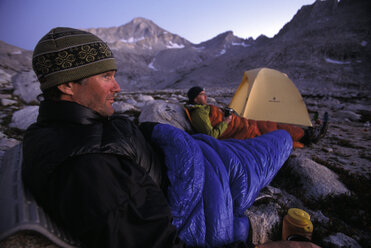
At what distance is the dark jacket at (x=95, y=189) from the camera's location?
3.11ft

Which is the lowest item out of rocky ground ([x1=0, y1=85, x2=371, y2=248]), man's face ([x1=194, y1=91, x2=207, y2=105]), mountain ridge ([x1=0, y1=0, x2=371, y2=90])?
rocky ground ([x1=0, y1=85, x2=371, y2=248])

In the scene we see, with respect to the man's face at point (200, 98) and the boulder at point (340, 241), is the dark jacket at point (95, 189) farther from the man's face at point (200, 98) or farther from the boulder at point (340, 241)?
the man's face at point (200, 98)

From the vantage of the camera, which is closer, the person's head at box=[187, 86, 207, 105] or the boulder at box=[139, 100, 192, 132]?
the boulder at box=[139, 100, 192, 132]

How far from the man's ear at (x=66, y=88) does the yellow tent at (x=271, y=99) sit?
5.86 meters

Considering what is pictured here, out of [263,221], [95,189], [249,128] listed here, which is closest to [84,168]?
[95,189]

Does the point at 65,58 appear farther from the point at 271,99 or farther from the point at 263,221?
the point at 271,99

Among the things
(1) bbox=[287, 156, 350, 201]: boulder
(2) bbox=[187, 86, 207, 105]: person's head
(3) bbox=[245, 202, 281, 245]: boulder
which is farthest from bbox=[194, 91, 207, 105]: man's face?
(3) bbox=[245, 202, 281, 245]: boulder

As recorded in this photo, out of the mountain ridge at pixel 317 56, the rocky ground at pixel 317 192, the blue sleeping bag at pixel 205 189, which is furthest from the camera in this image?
the mountain ridge at pixel 317 56

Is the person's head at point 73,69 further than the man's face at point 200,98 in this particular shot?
No

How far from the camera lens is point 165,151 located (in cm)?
192

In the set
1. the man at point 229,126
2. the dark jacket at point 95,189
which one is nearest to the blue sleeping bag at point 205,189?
the dark jacket at point 95,189

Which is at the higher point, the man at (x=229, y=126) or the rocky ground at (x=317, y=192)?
the man at (x=229, y=126)

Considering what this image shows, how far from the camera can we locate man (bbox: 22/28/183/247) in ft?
3.14

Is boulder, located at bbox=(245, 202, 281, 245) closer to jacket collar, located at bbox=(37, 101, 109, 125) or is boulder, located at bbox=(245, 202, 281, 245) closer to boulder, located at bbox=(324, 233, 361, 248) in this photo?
boulder, located at bbox=(324, 233, 361, 248)
